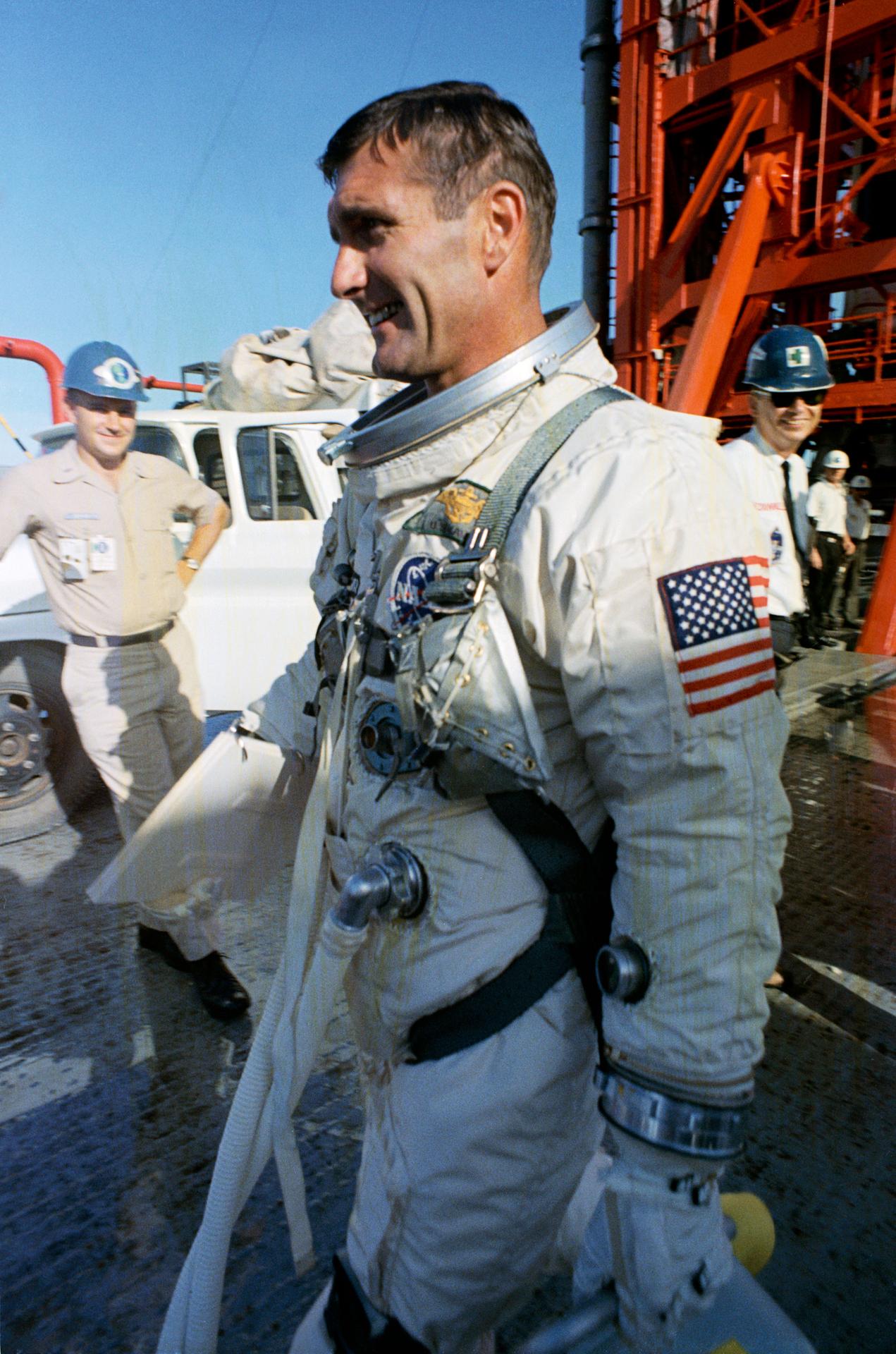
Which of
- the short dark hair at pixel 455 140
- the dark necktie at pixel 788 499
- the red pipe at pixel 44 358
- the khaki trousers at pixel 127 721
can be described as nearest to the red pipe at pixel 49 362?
the red pipe at pixel 44 358

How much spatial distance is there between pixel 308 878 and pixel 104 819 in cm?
345

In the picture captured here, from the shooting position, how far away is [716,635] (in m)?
1.02

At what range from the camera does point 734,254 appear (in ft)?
29.1

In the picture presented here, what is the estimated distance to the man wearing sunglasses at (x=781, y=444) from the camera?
2.99m

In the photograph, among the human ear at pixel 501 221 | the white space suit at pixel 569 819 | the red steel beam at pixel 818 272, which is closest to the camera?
the white space suit at pixel 569 819

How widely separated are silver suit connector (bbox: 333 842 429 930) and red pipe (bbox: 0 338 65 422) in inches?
95.3

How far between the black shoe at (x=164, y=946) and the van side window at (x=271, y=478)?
247 cm

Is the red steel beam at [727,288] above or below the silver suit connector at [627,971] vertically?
above

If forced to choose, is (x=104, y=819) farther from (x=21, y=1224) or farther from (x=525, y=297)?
(x=525, y=297)

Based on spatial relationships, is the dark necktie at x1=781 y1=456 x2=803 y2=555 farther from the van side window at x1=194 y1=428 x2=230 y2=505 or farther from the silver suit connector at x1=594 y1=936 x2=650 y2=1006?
the van side window at x1=194 y1=428 x2=230 y2=505

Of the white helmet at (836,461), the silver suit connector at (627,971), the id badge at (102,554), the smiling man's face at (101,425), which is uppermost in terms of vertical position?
the smiling man's face at (101,425)

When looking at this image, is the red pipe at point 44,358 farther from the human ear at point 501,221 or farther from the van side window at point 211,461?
the human ear at point 501,221

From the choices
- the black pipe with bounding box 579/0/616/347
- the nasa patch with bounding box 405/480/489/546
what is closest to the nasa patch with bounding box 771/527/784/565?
the nasa patch with bounding box 405/480/489/546

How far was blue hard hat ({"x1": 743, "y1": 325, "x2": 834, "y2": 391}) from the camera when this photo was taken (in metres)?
3.21
